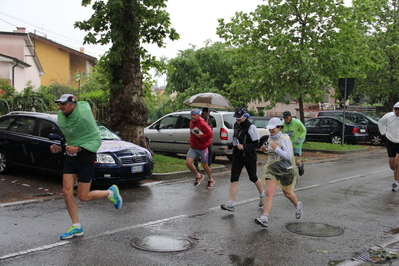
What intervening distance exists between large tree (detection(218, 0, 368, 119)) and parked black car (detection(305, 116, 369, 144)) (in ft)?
9.43

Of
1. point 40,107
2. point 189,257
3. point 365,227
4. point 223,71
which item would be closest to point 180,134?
point 40,107

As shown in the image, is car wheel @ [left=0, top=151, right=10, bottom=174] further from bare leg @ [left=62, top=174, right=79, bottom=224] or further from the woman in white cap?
the woman in white cap

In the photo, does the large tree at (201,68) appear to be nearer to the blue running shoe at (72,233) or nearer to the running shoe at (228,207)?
the running shoe at (228,207)

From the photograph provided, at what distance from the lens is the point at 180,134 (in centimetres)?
1492

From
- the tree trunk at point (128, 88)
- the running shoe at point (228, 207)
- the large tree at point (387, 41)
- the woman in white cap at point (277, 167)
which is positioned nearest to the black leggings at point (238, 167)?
the running shoe at point (228, 207)

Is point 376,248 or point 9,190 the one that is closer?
point 376,248

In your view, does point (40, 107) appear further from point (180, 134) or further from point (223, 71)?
point (223, 71)

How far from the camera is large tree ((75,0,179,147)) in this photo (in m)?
12.3

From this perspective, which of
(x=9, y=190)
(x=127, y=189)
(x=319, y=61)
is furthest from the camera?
(x=319, y=61)

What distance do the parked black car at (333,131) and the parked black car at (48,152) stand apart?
15.1 metres

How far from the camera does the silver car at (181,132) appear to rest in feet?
46.1

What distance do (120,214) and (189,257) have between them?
2.42 metres

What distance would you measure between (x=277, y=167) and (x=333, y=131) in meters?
17.3

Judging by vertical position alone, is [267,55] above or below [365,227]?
above
